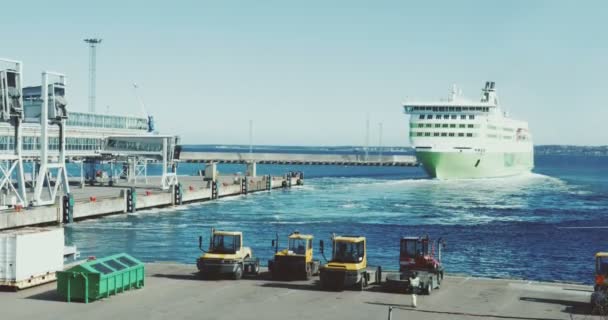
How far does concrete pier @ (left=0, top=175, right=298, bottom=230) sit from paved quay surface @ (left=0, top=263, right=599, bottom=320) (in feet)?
101

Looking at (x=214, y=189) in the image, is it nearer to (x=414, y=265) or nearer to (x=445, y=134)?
(x=445, y=134)

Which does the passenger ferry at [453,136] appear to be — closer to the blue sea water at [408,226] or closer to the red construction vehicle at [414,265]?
the blue sea water at [408,226]

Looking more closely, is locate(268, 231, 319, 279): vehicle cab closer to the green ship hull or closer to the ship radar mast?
the green ship hull

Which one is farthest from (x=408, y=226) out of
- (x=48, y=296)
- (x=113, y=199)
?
(x=48, y=296)

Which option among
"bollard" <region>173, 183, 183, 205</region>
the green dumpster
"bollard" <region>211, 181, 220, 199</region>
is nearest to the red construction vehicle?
the green dumpster

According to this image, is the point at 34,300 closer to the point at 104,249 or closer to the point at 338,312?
the point at 338,312

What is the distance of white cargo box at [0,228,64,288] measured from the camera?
101ft

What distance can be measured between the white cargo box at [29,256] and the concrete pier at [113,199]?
90.9 ft

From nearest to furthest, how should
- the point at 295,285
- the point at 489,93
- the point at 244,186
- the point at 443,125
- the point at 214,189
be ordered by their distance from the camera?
the point at 295,285 < the point at 214,189 < the point at 244,186 < the point at 443,125 < the point at 489,93

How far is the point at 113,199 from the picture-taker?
253 ft

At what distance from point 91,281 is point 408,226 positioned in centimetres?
4481

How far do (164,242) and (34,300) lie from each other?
2856 cm

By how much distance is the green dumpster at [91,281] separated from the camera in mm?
29891

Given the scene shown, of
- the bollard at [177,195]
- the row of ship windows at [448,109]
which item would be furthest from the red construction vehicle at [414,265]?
the row of ship windows at [448,109]
